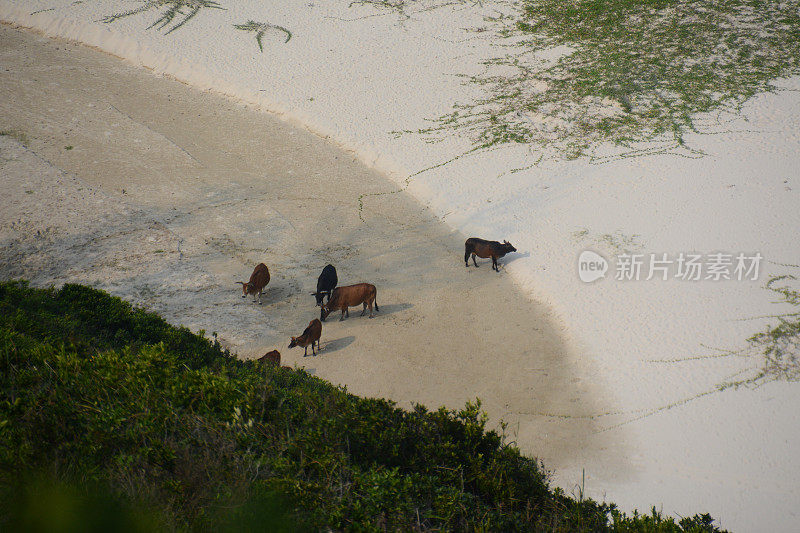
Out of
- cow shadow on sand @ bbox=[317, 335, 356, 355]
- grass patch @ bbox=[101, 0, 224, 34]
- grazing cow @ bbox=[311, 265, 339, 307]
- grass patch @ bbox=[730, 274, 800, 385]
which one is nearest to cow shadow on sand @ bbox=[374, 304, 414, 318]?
cow shadow on sand @ bbox=[317, 335, 356, 355]

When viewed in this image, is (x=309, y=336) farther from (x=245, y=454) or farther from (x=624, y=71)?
(x=624, y=71)

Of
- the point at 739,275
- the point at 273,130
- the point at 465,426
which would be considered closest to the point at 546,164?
the point at 739,275

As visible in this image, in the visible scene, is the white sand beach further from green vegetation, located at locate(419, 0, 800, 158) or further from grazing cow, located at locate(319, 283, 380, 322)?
green vegetation, located at locate(419, 0, 800, 158)

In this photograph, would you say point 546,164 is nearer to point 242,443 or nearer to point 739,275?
point 739,275

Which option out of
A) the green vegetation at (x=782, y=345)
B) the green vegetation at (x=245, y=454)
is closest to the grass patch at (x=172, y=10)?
the green vegetation at (x=245, y=454)

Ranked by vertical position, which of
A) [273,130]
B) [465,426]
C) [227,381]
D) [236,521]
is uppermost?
[236,521]
